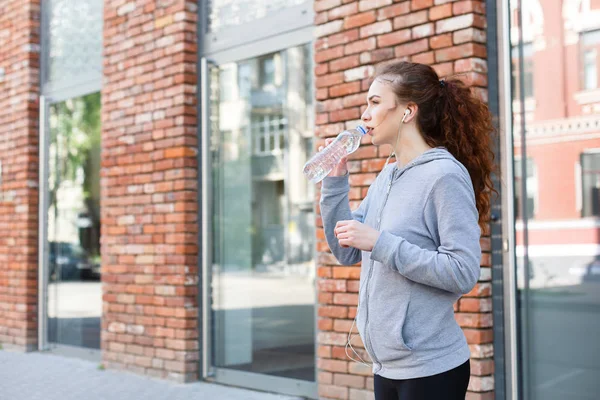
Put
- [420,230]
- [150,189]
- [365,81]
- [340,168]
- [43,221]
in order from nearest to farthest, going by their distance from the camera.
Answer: [420,230], [340,168], [365,81], [150,189], [43,221]

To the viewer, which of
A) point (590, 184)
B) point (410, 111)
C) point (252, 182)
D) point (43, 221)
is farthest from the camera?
point (43, 221)

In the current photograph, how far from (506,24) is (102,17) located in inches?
172

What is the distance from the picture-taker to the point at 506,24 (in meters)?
4.36

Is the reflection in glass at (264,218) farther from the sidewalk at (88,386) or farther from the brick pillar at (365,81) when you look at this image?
the brick pillar at (365,81)

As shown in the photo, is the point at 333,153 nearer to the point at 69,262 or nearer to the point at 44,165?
the point at 69,262

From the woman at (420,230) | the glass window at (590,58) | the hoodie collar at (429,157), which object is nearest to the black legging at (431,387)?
the woman at (420,230)

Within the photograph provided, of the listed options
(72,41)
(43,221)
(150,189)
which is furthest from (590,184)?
(43,221)

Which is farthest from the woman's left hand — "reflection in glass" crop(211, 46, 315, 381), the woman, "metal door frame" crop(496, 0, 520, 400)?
"reflection in glass" crop(211, 46, 315, 381)

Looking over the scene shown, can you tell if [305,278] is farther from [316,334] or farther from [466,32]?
[466,32]

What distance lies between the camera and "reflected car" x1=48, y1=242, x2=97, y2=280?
787 centimetres

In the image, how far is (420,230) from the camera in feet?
7.57

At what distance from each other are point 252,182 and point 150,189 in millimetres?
Answer: 957

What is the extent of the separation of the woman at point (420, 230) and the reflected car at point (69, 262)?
18.8 ft

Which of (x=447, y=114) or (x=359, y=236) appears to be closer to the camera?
(x=359, y=236)
